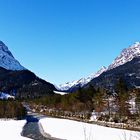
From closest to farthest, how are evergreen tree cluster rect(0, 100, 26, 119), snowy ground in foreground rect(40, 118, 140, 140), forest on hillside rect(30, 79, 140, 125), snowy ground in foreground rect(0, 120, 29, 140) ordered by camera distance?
snowy ground in foreground rect(40, 118, 140, 140), snowy ground in foreground rect(0, 120, 29, 140), forest on hillside rect(30, 79, 140, 125), evergreen tree cluster rect(0, 100, 26, 119)

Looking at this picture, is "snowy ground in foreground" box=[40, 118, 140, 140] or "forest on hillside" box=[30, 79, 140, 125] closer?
"snowy ground in foreground" box=[40, 118, 140, 140]

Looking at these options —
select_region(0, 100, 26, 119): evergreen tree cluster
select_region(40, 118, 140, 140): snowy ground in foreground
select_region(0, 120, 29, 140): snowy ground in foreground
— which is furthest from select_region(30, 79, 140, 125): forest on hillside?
select_region(0, 120, 29, 140): snowy ground in foreground

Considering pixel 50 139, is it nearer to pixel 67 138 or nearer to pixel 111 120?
pixel 67 138

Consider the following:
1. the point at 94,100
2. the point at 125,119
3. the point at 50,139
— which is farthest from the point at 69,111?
the point at 50,139

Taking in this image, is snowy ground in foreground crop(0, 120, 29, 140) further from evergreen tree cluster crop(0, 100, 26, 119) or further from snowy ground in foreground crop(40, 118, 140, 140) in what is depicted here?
evergreen tree cluster crop(0, 100, 26, 119)

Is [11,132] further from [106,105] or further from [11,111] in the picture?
[11,111]

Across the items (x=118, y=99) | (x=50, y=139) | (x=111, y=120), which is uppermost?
(x=118, y=99)

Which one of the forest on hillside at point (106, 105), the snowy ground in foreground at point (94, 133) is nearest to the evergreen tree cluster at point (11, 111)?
the forest on hillside at point (106, 105)

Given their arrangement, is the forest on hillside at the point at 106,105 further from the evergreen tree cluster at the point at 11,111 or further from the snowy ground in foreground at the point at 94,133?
the snowy ground in foreground at the point at 94,133

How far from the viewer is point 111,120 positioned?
348 ft

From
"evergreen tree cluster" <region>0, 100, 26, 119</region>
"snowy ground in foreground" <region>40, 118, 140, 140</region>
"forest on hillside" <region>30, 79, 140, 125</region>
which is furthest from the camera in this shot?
"evergreen tree cluster" <region>0, 100, 26, 119</region>

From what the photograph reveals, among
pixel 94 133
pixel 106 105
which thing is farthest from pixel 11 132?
pixel 106 105

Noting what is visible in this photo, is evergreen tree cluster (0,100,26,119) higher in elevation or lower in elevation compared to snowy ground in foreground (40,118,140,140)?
higher

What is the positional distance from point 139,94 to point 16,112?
2690 inches
